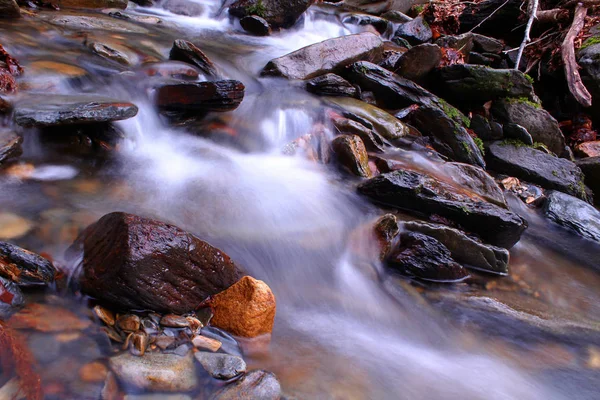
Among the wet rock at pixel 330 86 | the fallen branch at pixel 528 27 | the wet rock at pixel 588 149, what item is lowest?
the wet rock at pixel 330 86

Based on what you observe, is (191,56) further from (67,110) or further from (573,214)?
(573,214)

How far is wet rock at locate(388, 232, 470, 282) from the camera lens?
3.92 m

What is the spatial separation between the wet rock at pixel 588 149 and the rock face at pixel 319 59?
176 inches

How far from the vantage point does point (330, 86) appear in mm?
6742

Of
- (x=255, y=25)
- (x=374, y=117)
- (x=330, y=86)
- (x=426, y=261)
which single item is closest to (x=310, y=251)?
(x=426, y=261)

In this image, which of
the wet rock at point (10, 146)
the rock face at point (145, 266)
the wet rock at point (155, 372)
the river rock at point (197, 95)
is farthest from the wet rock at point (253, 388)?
the river rock at point (197, 95)

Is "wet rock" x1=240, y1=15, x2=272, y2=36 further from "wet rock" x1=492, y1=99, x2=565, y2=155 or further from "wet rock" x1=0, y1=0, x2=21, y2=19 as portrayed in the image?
"wet rock" x1=492, y1=99, x2=565, y2=155

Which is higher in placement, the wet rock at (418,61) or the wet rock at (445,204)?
the wet rock at (418,61)

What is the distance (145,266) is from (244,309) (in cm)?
66

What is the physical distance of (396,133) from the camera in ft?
20.9

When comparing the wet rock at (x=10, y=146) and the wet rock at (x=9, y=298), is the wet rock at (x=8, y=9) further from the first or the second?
the wet rock at (x=9, y=298)

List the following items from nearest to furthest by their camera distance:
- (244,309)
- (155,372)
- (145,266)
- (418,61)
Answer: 1. (155,372)
2. (145,266)
3. (244,309)
4. (418,61)

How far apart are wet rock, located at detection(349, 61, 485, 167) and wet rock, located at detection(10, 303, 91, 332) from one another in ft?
18.7

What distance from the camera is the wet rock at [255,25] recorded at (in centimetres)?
957
